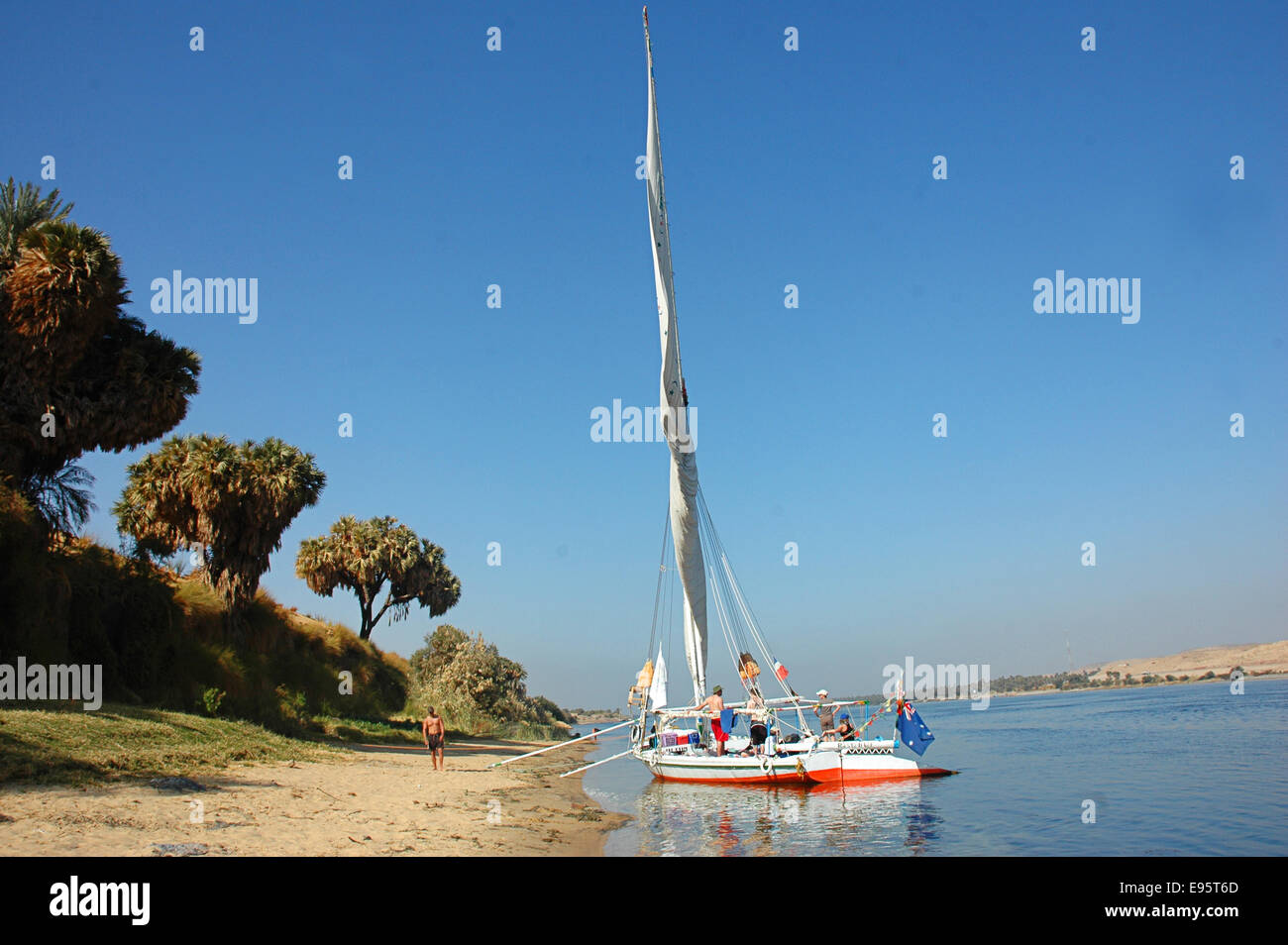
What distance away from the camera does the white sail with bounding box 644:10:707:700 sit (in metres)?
24.5

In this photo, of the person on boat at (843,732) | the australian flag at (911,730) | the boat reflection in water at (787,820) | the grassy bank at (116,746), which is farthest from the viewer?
the australian flag at (911,730)

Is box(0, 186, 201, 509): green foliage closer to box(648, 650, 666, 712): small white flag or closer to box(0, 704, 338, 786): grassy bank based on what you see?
box(0, 704, 338, 786): grassy bank

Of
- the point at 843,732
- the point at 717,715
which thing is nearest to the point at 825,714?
the point at 843,732

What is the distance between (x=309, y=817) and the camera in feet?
37.3

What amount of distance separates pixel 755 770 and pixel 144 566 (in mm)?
18666

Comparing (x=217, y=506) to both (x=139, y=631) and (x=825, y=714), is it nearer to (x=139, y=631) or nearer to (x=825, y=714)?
(x=139, y=631)

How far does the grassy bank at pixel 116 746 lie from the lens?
10766 mm

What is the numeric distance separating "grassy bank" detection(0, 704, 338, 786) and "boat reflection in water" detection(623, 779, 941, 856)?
791 centimetres

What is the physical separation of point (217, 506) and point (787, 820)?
19.2 meters

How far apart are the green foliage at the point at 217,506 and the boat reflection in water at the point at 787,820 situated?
14.6m

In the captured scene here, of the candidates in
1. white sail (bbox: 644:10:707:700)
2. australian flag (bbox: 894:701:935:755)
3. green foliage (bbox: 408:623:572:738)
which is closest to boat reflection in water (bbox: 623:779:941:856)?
australian flag (bbox: 894:701:935:755)
